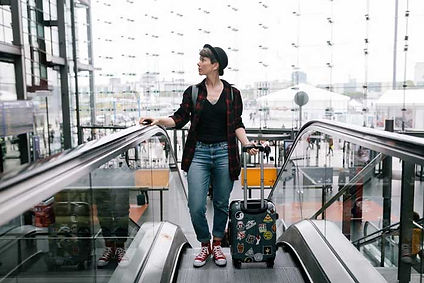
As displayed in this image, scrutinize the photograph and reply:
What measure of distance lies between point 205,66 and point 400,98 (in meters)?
10.8

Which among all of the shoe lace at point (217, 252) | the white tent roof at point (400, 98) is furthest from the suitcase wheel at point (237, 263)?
the white tent roof at point (400, 98)

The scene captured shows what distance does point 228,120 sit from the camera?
119 inches

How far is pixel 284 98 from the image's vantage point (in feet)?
46.1

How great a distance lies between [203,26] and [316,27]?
341 centimetres

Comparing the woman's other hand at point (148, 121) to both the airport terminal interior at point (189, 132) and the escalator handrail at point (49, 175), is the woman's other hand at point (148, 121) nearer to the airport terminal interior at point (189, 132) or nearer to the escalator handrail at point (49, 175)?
the airport terminal interior at point (189, 132)

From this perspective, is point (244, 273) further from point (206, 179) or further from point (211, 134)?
point (211, 134)

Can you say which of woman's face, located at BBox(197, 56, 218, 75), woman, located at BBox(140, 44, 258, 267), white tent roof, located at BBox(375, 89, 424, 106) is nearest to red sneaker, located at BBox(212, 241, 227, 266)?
woman, located at BBox(140, 44, 258, 267)

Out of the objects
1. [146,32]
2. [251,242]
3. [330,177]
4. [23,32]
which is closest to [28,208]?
[251,242]

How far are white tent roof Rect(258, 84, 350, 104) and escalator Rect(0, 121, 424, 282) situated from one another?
9.64 m

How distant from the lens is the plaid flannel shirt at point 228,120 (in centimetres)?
304

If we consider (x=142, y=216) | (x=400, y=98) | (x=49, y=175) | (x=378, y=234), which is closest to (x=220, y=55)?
(x=142, y=216)

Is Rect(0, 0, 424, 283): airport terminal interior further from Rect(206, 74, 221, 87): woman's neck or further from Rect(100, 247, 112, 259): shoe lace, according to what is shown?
Rect(206, 74, 221, 87): woman's neck

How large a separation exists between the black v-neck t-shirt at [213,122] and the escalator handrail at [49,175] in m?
1.12

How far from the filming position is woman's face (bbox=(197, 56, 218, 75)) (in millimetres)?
3006
